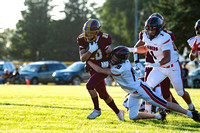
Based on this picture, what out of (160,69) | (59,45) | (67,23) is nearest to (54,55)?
(59,45)

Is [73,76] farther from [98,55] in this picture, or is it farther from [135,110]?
[135,110]

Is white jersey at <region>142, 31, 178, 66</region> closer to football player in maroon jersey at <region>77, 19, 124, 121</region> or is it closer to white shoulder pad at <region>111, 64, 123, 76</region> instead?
football player in maroon jersey at <region>77, 19, 124, 121</region>

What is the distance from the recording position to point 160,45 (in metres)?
6.92

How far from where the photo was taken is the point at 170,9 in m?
27.2

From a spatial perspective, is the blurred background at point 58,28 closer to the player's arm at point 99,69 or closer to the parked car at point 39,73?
the parked car at point 39,73

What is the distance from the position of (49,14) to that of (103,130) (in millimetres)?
55050

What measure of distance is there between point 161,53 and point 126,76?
1.09 m

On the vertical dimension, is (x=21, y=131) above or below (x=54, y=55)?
above

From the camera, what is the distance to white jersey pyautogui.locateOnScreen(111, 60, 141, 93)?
6.30 meters

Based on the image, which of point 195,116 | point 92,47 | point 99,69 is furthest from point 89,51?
point 195,116

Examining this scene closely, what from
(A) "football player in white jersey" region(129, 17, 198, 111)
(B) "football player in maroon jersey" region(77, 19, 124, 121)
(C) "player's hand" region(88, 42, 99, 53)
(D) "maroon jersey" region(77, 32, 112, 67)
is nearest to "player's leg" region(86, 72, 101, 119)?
(B) "football player in maroon jersey" region(77, 19, 124, 121)

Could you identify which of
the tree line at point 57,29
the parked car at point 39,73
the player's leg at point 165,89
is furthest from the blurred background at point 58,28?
the player's leg at point 165,89

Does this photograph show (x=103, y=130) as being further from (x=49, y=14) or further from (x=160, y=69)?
(x=49, y=14)

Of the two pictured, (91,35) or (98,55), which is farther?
(98,55)
